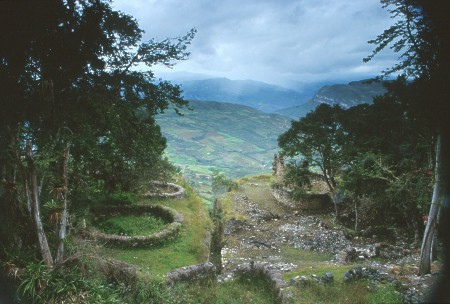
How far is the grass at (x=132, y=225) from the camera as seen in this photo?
18359 mm

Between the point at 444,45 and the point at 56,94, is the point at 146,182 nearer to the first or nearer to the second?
the point at 56,94

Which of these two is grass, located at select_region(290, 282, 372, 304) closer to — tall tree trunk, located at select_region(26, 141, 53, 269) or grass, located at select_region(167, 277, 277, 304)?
grass, located at select_region(167, 277, 277, 304)

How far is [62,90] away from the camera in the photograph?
9.96m

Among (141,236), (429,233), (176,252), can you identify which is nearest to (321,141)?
(429,233)

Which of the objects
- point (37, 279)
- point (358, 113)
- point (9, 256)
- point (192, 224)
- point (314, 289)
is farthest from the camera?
point (358, 113)

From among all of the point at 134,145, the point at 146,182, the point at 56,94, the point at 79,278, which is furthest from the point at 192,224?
the point at 56,94

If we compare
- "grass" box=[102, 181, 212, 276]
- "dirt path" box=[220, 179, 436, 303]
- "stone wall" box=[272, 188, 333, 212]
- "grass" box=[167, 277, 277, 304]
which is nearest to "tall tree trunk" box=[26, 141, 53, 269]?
"grass" box=[102, 181, 212, 276]

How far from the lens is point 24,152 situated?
1051cm

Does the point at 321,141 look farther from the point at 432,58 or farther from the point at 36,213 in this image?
the point at 36,213

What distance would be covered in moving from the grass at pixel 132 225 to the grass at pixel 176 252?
174 centimetres

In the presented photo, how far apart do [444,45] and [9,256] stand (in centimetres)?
1289

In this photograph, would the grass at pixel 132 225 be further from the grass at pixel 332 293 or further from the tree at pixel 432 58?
the tree at pixel 432 58

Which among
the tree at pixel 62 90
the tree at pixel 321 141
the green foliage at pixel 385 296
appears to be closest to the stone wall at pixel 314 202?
the tree at pixel 321 141

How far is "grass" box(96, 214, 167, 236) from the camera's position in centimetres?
1836
